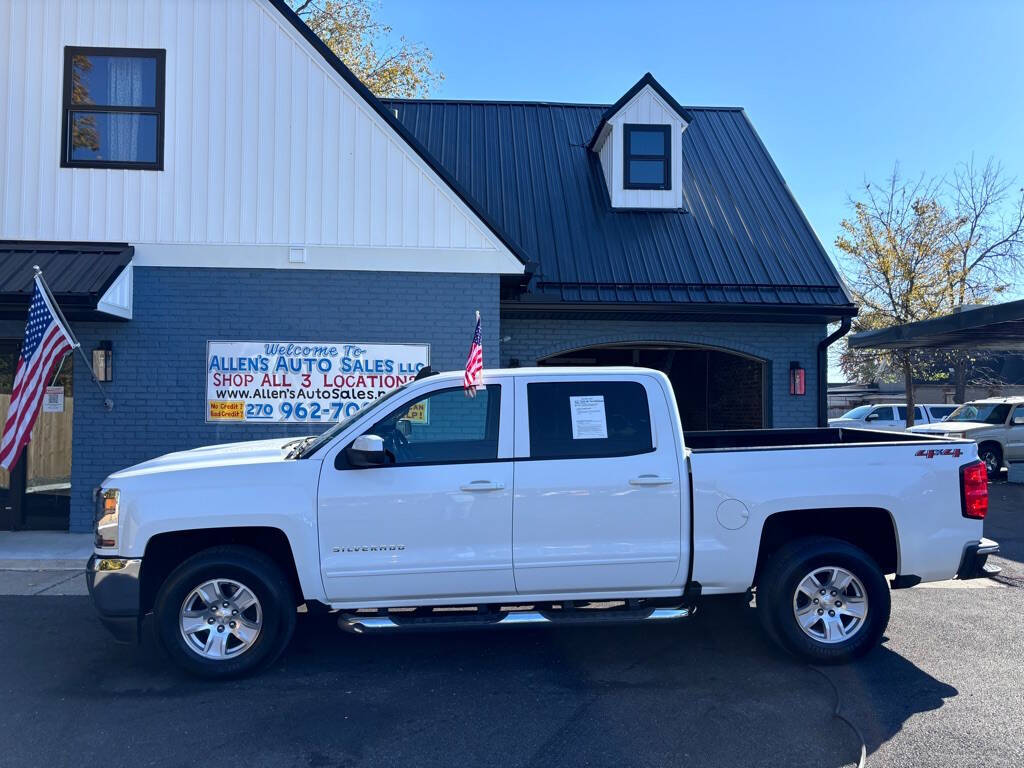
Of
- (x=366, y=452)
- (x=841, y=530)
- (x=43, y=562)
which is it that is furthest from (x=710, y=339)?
(x=43, y=562)

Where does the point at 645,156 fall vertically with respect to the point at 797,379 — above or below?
above

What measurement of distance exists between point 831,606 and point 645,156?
872cm

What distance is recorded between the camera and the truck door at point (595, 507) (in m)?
5.16

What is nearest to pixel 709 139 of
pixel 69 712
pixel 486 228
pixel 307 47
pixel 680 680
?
pixel 486 228

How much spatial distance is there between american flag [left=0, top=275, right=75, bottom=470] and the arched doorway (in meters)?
6.08

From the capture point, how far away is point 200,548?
5.40 m

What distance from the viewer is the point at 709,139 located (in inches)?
558

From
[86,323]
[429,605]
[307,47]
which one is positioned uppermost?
[307,47]

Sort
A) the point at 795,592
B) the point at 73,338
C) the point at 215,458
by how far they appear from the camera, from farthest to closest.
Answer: the point at 73,338 → the point at 215,458 → the point at 795,592

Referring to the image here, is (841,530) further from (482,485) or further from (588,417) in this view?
(482,485)

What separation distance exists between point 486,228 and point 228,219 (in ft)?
10.2

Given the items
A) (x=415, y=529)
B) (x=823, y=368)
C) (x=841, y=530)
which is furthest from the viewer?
(x=823, y=368)

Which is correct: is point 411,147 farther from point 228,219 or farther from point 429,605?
point 429,605

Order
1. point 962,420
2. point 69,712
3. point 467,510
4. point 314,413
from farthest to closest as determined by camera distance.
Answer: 1. point 962,420
2. point 314,413
3. point 467,510
4. point 69,712
